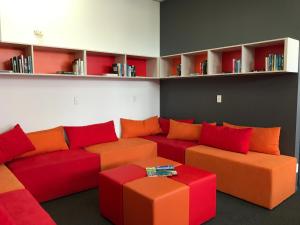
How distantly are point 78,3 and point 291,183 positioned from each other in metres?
3.77

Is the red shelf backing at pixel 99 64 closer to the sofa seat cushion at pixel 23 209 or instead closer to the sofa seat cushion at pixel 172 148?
the sofa seat cushion at pixel 172 148

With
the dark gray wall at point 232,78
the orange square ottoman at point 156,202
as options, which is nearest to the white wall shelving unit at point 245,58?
the dark gray wall at point 232,78

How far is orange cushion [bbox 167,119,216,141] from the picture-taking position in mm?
3922

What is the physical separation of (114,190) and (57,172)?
0.95 metres

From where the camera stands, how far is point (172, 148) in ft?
12.3

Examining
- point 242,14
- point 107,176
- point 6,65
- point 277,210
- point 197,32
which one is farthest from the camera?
point 197,32

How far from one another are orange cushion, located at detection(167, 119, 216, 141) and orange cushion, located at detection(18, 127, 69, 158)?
1654 mm

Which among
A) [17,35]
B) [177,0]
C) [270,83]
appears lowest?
[270,83]

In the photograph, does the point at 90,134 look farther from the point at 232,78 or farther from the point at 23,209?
the point at 232,78

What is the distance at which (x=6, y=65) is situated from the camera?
326cm

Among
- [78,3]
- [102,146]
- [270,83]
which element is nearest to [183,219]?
[102,146]

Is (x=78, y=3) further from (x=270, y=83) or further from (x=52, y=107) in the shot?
(x=270, y=83)

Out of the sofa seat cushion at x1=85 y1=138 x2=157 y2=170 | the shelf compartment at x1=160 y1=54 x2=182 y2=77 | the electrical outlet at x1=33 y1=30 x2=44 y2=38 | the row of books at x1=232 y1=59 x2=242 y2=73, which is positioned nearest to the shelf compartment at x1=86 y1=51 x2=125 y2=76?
the electrical outlet at x1=33 y1=30 x2=44 y2=38

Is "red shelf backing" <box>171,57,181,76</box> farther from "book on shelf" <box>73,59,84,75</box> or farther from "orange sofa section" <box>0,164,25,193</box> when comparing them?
"orange sofa section" <box>0,164,25,193</box>
